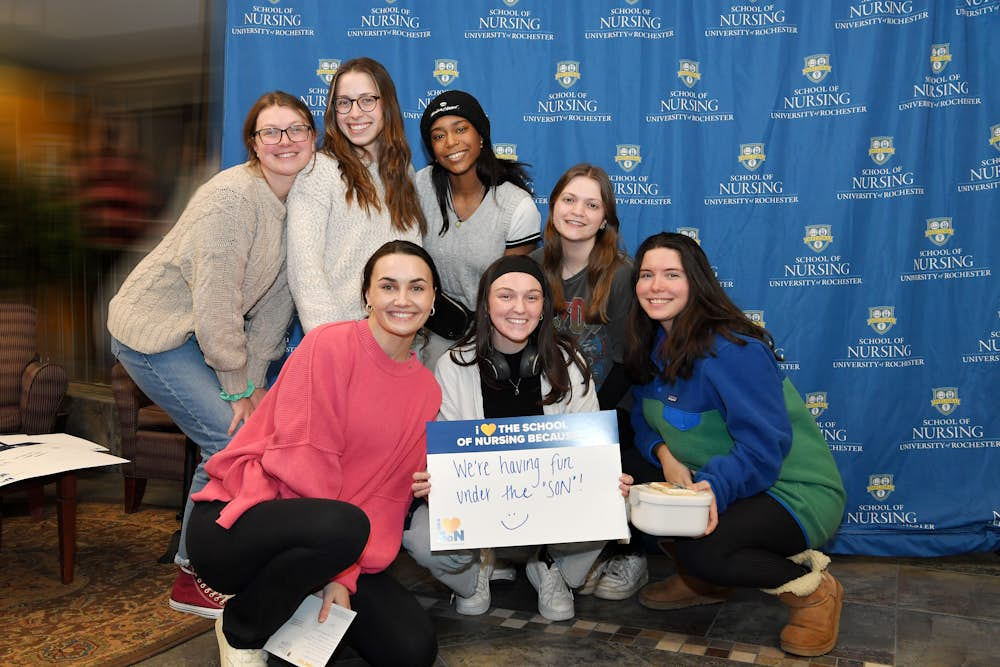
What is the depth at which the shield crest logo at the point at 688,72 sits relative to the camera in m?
3.76

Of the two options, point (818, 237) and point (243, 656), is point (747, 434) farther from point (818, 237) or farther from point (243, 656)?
point (243, 656)

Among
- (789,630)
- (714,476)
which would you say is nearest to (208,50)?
(714,476)

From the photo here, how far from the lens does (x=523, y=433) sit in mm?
2545

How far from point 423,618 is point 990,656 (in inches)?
70.2

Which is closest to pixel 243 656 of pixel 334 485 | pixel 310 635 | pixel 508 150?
pixel 310 635

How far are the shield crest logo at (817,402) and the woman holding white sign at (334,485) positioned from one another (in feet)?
6.51

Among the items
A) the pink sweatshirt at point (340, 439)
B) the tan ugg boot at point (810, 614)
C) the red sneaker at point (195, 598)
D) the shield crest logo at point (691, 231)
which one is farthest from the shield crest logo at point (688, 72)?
the red sneaker at point (195, 598)

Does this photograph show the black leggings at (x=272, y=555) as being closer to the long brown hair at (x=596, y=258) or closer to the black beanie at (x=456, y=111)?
the long brown hair at (x=596, y=258)

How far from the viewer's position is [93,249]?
557cm

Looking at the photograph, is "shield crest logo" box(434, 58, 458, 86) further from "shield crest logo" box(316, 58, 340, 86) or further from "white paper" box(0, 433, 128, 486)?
"white paper" box(0, 433, 128, 486)

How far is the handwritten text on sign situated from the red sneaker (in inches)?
36.8

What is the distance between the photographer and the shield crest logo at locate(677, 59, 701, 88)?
376cm

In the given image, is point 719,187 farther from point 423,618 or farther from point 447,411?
point 423,618

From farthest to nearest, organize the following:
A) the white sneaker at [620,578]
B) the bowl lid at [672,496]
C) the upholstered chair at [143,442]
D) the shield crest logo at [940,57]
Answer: the upholstered chair at [143,442] < the shield crest logo at [940,57] < the white sneaker at [620,578] < the bowl lid at [672,496]
